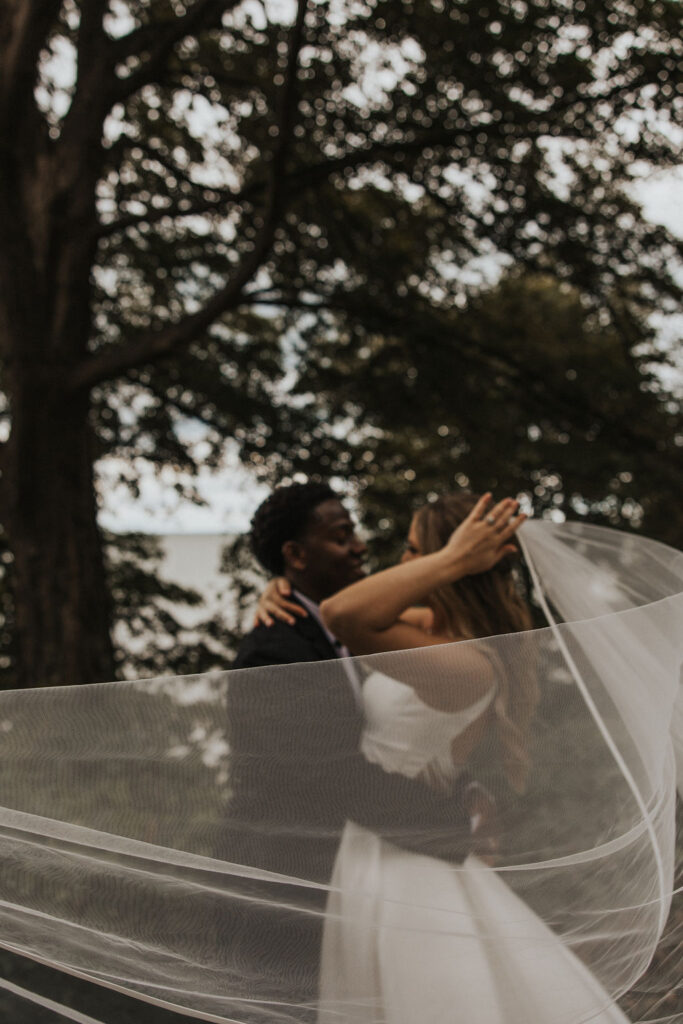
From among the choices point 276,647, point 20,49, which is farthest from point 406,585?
point 20,49

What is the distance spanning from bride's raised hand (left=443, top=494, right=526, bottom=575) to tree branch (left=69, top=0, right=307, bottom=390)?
13.1 feet

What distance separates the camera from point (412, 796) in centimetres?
200

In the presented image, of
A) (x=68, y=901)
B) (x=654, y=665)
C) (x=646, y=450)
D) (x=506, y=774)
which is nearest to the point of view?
(x=68, y=901)

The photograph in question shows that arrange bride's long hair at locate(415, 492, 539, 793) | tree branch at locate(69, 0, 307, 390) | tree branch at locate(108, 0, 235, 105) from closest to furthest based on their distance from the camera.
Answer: bride's long hair at locate(415, 492, 539, 793)
tree branch at locate(69, 0, 307, 390)
tree branch at locate(108, 0, 235, 105)

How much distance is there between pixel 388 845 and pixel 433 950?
0.68 feet

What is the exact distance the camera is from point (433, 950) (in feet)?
6.30

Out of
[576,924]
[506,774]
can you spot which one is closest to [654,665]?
[506,774]

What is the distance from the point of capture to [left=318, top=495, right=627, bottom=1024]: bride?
1894 millimetres

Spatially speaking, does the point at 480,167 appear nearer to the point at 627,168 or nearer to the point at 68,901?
the point at 627,168

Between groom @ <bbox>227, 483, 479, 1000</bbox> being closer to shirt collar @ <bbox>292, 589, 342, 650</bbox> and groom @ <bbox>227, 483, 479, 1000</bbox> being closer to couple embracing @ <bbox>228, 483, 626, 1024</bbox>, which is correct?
couple embracing @ <bbox>228, 483, 626, 1024</bbox>

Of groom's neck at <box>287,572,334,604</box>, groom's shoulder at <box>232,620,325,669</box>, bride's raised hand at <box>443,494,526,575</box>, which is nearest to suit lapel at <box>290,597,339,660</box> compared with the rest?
groom's shoulder at <box>232,620,325,669</box>

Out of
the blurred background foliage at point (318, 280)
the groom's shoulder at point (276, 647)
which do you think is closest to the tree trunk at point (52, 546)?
the blurred background foliage at point (318, 280)

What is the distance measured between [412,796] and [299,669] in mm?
338

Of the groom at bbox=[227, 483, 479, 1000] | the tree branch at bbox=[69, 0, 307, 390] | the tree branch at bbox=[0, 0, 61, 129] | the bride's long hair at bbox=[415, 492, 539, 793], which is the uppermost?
the tree branch at bbox=[0, 0, 61, 129]
